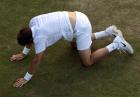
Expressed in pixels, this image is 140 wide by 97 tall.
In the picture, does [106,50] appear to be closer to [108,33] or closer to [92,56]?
[92,56]

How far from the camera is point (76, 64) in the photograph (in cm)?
466

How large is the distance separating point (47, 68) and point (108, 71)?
71 centimetres

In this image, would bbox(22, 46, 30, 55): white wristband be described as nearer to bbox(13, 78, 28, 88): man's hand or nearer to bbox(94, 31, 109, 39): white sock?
bbox(13, 78, 28, 88): man's hand

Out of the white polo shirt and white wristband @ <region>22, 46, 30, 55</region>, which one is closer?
the white polo shirt

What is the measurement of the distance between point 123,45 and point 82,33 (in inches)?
20.5

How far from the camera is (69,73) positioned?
14.9 ft

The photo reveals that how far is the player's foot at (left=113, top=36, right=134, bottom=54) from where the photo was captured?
456 centimetres

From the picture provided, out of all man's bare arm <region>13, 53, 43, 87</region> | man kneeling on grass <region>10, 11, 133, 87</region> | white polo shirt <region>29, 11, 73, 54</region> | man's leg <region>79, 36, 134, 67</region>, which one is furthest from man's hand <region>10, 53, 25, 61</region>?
man's leg <region>79, 36, 134, 67</region>

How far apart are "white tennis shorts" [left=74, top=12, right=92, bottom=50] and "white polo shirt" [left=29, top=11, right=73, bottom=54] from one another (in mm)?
79

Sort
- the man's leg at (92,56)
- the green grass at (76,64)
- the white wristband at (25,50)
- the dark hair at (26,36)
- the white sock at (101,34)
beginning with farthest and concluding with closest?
the white sock at (101,34) → the white wristband at (25,50) → the man's leg at (92,56) → the green grass at (76,64) → the dark hair at (26,36)

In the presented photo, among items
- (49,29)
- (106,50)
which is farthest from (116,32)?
(49,29)

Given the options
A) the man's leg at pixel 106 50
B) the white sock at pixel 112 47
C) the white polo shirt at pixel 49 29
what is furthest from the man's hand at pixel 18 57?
the white sock at pixel 112 47

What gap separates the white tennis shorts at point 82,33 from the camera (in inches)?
172

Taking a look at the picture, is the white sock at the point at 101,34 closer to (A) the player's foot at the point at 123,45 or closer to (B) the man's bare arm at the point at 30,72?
(A) the player's foot at the point at 123,45
